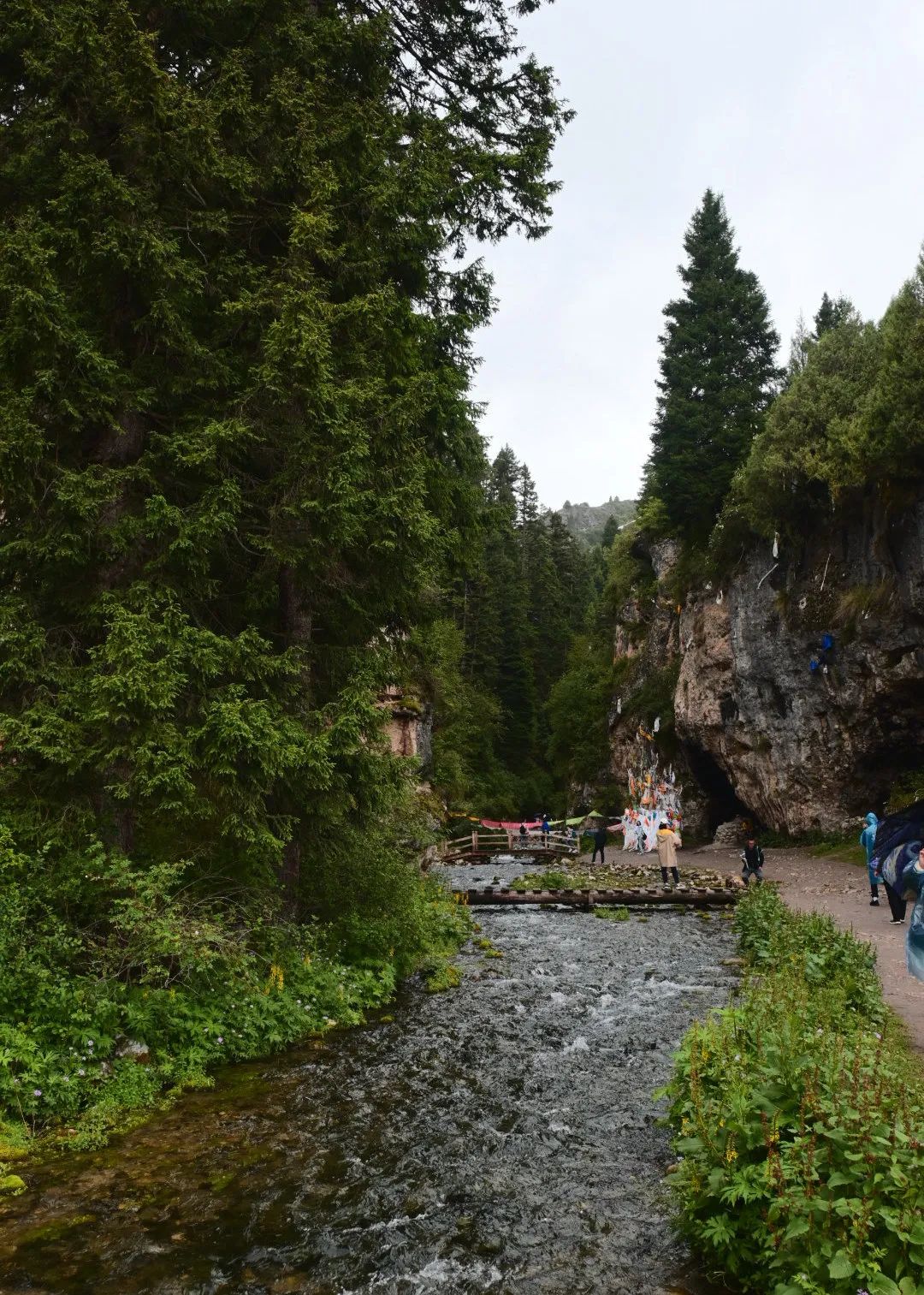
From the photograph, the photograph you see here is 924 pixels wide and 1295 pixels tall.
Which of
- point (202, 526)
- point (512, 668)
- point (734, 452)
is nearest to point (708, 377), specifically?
point (734, 452)

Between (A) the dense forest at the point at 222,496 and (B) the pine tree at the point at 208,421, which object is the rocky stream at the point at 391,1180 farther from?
(B) the pine tree at the point at 208,421

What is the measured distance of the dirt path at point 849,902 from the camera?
393 inches

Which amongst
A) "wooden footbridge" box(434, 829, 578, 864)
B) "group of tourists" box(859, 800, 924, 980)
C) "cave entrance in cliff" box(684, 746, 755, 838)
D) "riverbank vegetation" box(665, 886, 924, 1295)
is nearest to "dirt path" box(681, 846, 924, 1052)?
"group of tourists" box(859, 800, 924, 980)

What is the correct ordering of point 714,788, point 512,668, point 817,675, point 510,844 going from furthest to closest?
point 512,668 → point 510,844 → point 714,788 → point 817,675

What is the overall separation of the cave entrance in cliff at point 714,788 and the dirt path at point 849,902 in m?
4.89

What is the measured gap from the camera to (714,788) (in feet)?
139

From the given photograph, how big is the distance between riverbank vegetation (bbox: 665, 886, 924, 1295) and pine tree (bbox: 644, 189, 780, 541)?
37.8m

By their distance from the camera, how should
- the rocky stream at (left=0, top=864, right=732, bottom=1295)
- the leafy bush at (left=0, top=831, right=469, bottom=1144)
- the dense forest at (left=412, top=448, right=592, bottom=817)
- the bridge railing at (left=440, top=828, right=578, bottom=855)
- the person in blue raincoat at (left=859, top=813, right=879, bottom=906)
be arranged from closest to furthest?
the rocky stream at (left=0, top=864, right=732, bottom=1295) → the leafy bush at (left=0, top=831, right=469, bottom=1144) → the person in blue raincoat at (left=859, top=813, right=879, bottom=906) → the bridge railing at (left=440, top=828, right=578, bottom=855) → the dense forest at (left=412, top=448, right=592, bottom=817)

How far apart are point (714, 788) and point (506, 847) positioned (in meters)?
12.1

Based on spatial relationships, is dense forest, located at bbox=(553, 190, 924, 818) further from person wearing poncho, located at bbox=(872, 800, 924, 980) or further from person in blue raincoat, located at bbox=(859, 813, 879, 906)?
person wearing poncho, located at bbox=(872, 800, 924, 980)

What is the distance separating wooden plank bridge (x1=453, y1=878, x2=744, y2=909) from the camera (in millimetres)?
21625

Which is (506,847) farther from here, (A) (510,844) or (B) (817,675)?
(B) (817,675)

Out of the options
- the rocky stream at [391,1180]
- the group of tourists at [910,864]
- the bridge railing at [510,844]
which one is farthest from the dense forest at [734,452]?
the rocky stream at [391,1180]

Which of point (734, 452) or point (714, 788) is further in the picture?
point (714, 788)
